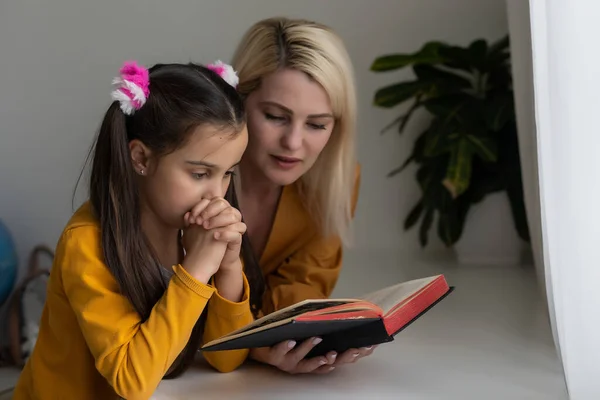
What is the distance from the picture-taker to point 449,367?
141 cm

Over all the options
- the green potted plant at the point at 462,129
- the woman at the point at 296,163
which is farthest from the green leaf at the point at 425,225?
the woman at the point at 296,163

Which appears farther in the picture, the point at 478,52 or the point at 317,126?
the point at 478,52

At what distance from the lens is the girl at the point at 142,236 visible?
115 cm

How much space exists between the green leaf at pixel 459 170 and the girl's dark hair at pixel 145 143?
→ 3.78ft

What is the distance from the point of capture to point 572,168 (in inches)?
46.3

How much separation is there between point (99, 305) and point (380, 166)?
1690 mm

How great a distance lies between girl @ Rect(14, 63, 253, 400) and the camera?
1.15m

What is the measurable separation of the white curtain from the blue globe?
1430 millimetres

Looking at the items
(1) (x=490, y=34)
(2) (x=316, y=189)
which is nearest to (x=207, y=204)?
(2) (x=316, y=189)

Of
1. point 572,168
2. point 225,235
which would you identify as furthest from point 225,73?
point 572,168

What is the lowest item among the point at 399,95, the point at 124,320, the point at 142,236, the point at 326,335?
the point at 326,335

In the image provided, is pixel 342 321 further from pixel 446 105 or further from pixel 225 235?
pixel 446 105

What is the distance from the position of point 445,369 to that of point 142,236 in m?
0.58

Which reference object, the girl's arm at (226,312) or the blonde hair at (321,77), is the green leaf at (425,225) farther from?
the girl's arm at (226,312)
